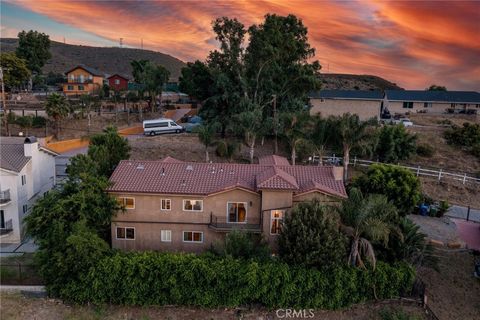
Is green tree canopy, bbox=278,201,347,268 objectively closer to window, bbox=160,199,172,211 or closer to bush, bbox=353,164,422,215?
window, bbox=160,199,172,211

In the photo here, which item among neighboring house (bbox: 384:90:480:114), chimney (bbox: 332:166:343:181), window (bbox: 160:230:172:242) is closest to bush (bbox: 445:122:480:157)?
neighboring house (bbox: 384:90:480:114)

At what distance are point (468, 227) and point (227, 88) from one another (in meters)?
30.9

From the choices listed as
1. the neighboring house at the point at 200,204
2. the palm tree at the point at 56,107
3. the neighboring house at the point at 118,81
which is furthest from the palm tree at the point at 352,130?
the neighboring house at the point at 118,81

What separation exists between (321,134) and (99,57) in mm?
144076

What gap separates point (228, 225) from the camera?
26.2 meters

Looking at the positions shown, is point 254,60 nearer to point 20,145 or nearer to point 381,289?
point 20,145

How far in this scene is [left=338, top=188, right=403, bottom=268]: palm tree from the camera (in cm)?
2214

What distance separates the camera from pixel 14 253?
27.6 meters

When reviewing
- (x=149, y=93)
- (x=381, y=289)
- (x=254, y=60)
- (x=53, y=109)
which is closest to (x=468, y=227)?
(x=381, y=289)

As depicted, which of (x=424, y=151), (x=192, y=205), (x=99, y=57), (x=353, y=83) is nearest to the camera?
(x=192, y=205)

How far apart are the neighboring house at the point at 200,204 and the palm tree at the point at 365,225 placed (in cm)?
292

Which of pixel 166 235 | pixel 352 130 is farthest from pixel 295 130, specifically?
pixel 166 235

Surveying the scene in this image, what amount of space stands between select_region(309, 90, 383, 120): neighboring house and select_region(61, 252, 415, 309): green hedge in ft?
122

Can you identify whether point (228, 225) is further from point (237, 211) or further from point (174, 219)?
point (174, 219)
